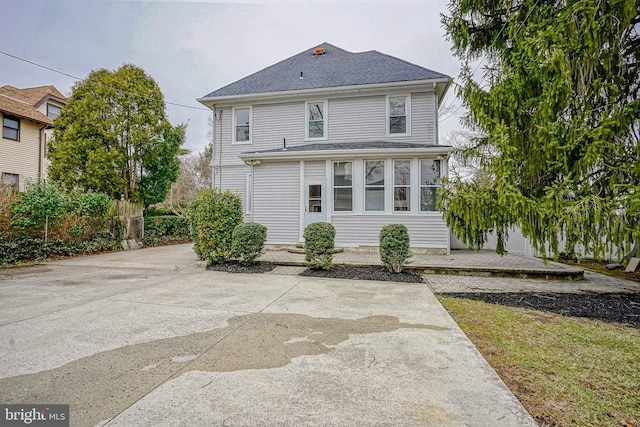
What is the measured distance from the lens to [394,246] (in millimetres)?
6855

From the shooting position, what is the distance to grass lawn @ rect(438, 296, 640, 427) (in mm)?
2129

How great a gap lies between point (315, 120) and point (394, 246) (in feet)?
22.9

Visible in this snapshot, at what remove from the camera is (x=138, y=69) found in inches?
516

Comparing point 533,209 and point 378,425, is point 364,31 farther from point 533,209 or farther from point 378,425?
point 378,425

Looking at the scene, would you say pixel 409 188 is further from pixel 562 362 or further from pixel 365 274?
pixel 562 362

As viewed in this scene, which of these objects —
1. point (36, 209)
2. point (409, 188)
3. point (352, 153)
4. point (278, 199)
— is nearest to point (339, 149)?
point (352, 153)

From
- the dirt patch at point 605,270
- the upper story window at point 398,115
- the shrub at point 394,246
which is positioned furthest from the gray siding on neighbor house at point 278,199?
the dirt patch at point 605,270

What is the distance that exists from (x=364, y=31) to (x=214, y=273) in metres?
14.3

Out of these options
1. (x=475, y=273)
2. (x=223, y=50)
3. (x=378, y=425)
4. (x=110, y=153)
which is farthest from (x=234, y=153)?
(x=378, y=425)

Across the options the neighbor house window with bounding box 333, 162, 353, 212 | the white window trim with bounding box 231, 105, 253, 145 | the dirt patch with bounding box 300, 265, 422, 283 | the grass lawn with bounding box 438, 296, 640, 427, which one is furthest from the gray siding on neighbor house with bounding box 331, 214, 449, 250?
the grass lawn with bounding box 438, 296, 640, 427

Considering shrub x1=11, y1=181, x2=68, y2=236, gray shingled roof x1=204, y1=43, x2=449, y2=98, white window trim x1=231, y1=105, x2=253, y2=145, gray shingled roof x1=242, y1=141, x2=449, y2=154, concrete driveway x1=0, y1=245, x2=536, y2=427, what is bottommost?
concrete driveway x1=0, y1=245, x2=536, y2=427

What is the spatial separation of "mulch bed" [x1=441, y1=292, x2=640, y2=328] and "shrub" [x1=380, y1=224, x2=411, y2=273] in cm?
Answer: 155

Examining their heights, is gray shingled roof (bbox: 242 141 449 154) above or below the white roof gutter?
above

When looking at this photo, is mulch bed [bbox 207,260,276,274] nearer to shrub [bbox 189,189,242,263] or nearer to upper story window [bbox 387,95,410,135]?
shrub [bbox 189,189,242,263]
